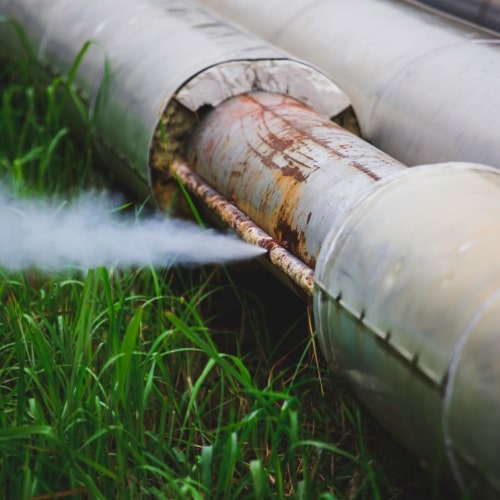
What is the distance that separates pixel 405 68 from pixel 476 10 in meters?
0.46

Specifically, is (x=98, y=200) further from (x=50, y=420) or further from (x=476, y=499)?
(x=476, y=499)

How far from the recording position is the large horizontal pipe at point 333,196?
132 centimetres

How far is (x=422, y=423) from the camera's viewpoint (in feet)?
4.57

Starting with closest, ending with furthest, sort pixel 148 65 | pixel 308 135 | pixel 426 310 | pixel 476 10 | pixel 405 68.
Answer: pixel 426 310, pixel 308 135, pixel 405 68, pixel 148 65, pixel 476 10

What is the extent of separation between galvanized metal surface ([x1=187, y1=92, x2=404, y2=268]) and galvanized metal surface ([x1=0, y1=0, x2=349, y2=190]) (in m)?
0.08

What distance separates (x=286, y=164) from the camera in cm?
202

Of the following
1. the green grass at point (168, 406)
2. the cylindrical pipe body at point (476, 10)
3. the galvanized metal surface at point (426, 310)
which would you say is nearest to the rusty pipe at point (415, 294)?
the galvanized metal surface at point (426, 310)

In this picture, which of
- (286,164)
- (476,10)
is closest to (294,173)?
(286,164)

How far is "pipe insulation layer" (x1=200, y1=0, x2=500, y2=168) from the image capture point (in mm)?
2162

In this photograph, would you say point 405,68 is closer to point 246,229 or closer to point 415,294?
point 246,229

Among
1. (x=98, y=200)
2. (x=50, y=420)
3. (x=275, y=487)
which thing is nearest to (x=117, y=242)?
(x=98, y=200)

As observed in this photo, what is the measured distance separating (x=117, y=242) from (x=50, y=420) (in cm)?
63

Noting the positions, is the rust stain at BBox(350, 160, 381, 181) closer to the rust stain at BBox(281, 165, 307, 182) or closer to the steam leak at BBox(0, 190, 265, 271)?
the rust stain at BBox(281, 165, 307, 182)

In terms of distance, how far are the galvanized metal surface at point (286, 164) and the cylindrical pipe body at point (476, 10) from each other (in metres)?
0.72
